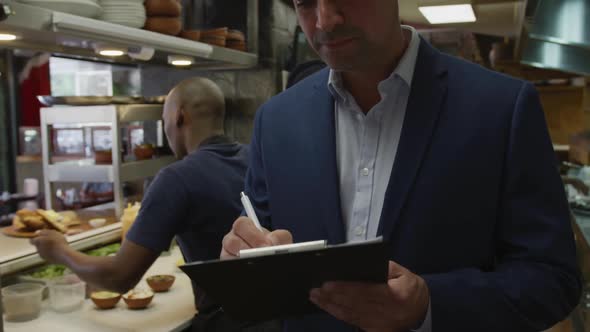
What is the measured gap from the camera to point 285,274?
0.86 meters

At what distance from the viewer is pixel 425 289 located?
1.01m

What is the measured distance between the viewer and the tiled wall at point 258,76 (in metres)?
3.89

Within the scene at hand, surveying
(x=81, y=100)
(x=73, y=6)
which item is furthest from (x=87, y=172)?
(x=73, y=6)

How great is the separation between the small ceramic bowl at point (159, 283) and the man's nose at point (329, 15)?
5.91 ft

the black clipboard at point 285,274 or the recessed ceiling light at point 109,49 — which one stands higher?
the recessed ceiling light at point 109,49

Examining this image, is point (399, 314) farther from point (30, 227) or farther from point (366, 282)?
point (30, 227)

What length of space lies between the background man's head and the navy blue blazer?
1.44m

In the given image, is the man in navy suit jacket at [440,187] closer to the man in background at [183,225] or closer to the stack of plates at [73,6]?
the man in background at [183,225]

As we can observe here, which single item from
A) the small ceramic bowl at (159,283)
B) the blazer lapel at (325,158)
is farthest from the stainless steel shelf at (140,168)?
the blazer lapel at (325,158)

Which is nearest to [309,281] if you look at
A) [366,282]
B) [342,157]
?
[366,282]

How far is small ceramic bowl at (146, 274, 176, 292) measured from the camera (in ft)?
8.36

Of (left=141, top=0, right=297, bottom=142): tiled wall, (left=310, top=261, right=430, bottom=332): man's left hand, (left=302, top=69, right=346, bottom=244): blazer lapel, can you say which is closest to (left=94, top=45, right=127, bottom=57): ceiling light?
(left=141, top=0, right=297, bottom=142): tiled wall

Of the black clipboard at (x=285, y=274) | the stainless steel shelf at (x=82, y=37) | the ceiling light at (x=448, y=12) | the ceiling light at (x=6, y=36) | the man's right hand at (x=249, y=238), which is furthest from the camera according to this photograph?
the ceiling light at (x=448, y=12)

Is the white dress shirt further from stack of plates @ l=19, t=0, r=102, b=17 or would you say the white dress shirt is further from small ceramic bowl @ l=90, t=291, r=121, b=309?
small ceramic bowl @ l=90, t=291, r=121, b=309
